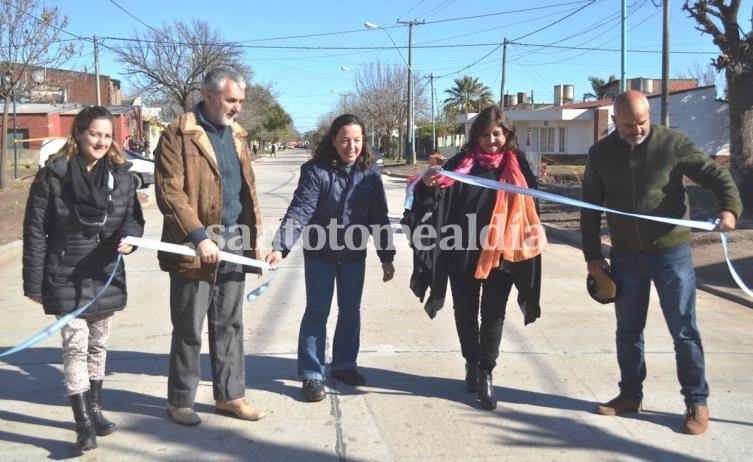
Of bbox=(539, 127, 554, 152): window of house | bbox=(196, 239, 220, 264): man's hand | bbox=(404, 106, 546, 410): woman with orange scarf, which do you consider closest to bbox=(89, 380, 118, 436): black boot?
bbox=(196, 239, 220, 264): man's hand

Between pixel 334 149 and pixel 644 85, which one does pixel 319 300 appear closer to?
pixel 334 149

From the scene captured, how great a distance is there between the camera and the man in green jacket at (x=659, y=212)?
3.77m

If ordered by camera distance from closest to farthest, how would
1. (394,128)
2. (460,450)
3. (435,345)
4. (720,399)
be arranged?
1. (460,450)
2. (720,399)
3. (435,345)
4. (394,128)

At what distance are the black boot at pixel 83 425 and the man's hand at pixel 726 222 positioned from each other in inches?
135

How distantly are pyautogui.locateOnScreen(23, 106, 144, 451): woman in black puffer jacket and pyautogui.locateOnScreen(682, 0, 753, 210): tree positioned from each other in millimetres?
12037

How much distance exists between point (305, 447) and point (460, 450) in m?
0.80

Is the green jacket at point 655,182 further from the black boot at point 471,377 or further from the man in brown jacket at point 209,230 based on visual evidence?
the man in brown jacket at point 209,230

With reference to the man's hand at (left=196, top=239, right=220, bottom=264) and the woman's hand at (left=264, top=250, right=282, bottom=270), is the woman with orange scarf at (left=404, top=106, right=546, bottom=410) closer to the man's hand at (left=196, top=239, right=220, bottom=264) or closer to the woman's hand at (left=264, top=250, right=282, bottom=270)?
the woman's hand at (left=264, top=250, right=282, bottom=270)

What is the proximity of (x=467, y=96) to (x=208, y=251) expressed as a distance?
77.4 m

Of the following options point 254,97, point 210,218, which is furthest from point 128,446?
point 254,97

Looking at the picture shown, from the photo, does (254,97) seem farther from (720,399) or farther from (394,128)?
(720,399)

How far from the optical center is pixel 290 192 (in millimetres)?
22609

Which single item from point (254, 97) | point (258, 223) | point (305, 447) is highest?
point (254, 97)

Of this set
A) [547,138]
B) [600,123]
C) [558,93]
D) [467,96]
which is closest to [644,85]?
[547,138]
